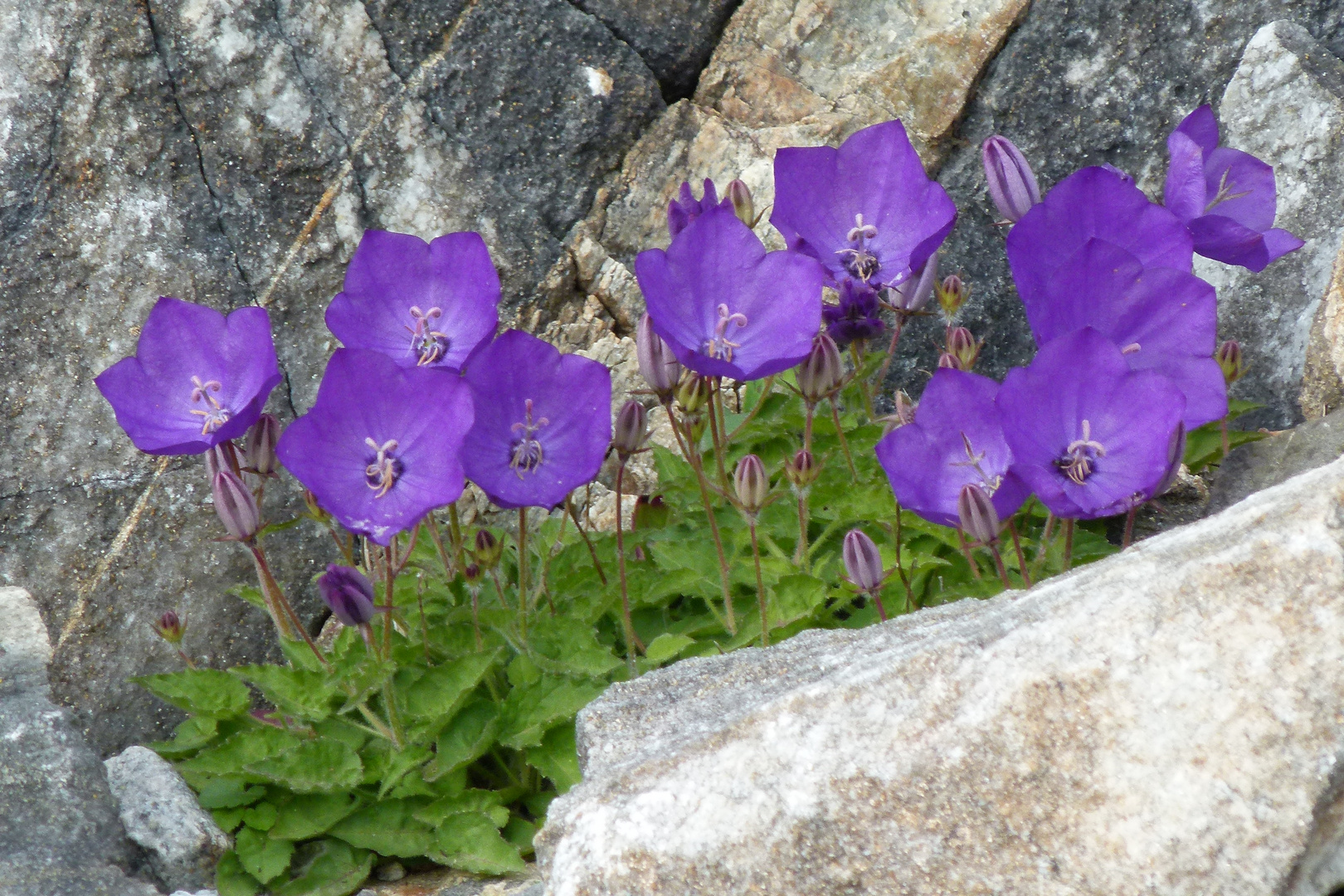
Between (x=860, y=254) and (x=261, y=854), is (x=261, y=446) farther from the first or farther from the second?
(x=860, y=254)

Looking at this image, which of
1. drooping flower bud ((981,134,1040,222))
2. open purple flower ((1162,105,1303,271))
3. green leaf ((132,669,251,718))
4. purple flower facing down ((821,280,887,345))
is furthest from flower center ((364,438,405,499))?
open purple flower ((1162,105,1303,271))

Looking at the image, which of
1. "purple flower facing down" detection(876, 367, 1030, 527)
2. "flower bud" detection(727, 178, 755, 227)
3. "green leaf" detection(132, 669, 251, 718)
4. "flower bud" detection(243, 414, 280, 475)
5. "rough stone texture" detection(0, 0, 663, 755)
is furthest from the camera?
"rough stone texture" detection(0, 0, 663, 755)

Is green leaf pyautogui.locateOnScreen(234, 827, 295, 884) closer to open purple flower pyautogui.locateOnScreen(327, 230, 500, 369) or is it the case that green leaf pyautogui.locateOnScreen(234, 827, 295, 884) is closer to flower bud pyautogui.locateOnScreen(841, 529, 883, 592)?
open purple flower pyautogui.locateOnScreen(327, 230, 500, 369)

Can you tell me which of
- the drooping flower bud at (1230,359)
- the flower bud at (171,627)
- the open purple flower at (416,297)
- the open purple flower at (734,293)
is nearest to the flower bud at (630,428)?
the open purple flower at (734,293)

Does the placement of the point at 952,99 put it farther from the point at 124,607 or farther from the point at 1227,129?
the point at 124,607

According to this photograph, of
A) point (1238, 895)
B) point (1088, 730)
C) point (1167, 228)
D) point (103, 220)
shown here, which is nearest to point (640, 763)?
point (1088, 730)

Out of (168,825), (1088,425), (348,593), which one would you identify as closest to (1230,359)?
(1088,425)
